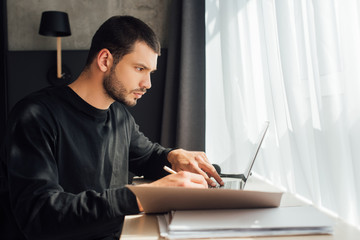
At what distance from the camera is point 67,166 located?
3.98ft

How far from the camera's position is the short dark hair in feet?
4.54

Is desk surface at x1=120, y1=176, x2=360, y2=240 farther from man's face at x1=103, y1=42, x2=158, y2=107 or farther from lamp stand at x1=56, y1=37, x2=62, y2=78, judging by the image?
lamp stand at x1=56, y1=37, x2=62, y2=78

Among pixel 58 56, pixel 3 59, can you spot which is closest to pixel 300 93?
pixel 58 56

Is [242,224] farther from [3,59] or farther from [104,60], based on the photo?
[3,59]

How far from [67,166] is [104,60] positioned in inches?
16.8

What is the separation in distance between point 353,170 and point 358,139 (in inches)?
3.8

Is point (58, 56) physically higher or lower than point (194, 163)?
higher

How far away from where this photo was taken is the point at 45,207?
895 millimetres

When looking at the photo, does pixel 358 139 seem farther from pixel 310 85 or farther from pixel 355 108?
pixel 310 85

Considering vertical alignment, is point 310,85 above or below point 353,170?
above

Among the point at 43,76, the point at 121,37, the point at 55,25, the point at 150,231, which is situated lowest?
the point at 150,231

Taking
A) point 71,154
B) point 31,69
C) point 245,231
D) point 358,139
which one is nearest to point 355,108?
point 358,139

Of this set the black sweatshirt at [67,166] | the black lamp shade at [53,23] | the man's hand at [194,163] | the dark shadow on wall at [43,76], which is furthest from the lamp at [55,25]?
the man's hand at [194,163]

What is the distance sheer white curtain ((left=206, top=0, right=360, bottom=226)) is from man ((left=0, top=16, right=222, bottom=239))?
439mm
